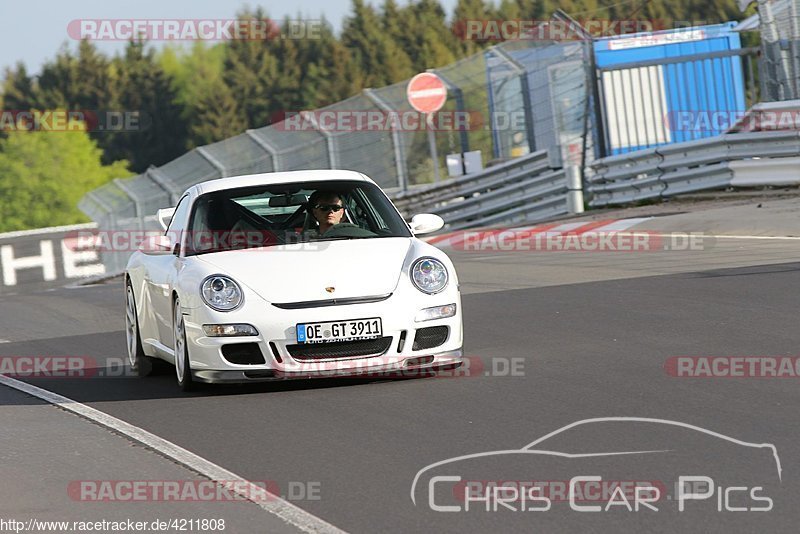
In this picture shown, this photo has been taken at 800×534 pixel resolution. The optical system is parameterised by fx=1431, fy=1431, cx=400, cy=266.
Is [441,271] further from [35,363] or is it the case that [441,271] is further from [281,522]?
[35,363]

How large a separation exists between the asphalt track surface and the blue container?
37.3ft

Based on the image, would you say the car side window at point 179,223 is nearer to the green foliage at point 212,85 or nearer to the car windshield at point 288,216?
the car windshield at point 288,216

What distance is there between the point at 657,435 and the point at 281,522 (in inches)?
70.4

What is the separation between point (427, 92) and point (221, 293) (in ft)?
55.8

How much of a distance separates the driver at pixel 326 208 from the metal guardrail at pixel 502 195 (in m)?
13.9

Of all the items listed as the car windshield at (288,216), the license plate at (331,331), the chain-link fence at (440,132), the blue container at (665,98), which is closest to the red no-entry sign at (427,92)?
the chain-link fence at (440,132)

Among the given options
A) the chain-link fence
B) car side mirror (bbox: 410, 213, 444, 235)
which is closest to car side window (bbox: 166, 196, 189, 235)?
car side mirror (bbox: 410, 213, 444, 235)

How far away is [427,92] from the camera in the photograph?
24.5 meters

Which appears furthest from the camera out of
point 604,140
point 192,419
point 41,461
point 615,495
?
point 604,140

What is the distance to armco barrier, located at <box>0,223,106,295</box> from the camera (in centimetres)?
4328

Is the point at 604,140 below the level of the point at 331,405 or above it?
above

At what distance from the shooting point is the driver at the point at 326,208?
28.9ft

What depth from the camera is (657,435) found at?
234 inches

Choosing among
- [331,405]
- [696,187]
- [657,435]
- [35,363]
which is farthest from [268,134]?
[657,435]
